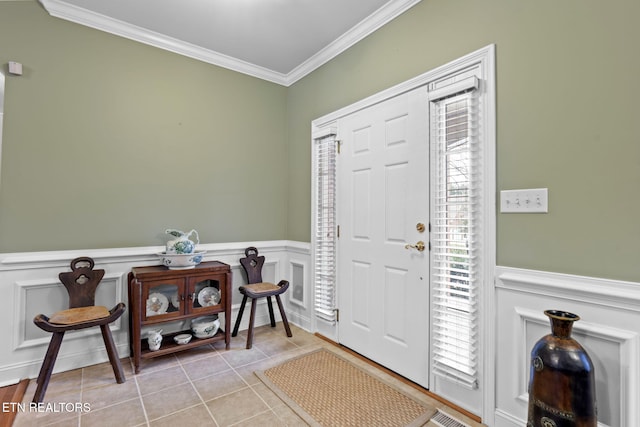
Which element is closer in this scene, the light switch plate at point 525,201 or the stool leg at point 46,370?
the light switch plate at point 525,201

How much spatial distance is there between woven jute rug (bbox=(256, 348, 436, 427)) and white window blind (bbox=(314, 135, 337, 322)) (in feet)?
1.86

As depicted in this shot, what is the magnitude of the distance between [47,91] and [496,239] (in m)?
3.33

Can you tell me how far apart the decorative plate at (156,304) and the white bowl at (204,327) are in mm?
305

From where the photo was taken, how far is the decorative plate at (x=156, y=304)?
8.23 ft

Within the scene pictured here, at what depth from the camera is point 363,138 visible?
8.70 ft

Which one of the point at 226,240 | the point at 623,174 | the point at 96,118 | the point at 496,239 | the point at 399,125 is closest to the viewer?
the point at 623,174

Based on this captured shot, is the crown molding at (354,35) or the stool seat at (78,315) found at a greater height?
the crown molding at (354,35)

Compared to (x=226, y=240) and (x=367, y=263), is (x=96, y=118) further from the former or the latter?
(x=367, y=263)

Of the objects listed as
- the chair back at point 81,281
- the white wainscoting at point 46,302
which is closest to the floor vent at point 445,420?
the white wainscoting at point 46,302

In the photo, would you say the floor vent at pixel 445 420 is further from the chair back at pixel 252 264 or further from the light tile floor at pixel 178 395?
the chair back at pixel 252 264

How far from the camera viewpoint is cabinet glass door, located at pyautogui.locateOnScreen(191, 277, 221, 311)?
272cm

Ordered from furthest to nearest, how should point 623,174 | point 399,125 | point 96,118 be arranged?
1. point 96,118
2. point 399,125
3. point 623,174

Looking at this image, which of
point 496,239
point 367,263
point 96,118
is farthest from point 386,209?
point 96,118

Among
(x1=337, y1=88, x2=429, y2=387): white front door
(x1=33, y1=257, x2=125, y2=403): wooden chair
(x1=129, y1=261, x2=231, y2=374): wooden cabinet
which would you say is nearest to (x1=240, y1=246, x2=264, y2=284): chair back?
(x1=129, y1=261, x2=231, y2=374): wooden cabinet
